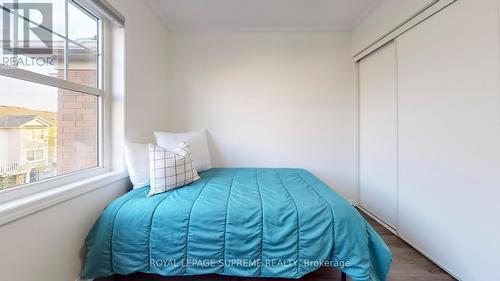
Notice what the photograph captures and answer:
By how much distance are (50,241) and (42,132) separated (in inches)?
25.0

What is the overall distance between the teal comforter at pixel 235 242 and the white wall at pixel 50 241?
0.10 m

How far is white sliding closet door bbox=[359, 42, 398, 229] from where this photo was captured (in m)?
2.13

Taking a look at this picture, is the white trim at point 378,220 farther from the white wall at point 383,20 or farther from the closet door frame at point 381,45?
the white wall at point 383,20

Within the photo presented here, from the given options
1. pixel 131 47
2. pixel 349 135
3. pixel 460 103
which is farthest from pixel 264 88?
pixel 460 103

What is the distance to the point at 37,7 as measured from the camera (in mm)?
1249

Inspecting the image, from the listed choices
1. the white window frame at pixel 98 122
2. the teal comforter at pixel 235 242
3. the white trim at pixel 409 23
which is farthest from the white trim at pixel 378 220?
the white window frame at pixel 98 122

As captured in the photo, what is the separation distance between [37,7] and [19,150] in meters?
0.85

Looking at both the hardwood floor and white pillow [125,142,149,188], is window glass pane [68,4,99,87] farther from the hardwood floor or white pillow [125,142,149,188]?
the hardwood floor

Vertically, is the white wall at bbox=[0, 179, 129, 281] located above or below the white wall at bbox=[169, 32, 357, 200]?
below

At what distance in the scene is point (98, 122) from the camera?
1733 mm

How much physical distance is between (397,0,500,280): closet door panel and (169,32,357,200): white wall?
90 centimetres

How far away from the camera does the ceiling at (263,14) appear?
88.2 inches

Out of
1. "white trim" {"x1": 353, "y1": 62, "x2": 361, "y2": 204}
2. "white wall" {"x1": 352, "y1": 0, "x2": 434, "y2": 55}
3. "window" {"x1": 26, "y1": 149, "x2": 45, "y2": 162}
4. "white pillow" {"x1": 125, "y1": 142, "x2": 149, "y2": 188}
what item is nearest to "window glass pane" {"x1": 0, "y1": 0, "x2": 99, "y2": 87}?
"window" {"x1": 26, "y1": 149, "x2": 45, "y2": 162}

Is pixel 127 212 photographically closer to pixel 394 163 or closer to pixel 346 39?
pixel 394 163
